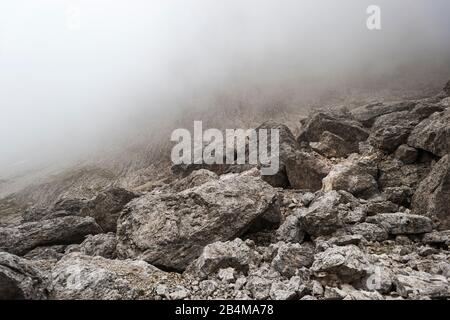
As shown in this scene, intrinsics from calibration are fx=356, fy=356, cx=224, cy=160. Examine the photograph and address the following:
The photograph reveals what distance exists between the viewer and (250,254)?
15023 mm

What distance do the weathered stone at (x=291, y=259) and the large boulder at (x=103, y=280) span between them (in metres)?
4.14

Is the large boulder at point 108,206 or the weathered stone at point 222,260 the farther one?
the large boulder at point 108,206

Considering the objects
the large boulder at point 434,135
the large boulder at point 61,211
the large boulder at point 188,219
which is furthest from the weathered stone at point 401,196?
the large boulder at point 61,211

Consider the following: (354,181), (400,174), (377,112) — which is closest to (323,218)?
(354,181)

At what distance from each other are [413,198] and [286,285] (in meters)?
13.5

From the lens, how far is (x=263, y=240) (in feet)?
62.6

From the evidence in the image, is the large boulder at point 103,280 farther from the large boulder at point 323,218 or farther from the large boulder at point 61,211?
the large boulder at point 61,211

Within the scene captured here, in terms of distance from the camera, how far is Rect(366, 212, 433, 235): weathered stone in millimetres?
17422

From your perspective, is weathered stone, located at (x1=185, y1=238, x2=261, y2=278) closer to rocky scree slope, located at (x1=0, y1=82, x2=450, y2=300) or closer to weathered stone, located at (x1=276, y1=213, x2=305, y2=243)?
rocky scree slope, located at (x1=0, y1=82, x2=450, y2=300)

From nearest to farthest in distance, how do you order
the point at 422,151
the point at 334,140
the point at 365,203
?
the point at 365,203, the point at 422,151, the point at 334,140

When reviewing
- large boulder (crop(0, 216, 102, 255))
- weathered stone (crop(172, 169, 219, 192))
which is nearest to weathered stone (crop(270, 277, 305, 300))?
weathered stone (crop(172, 169, 219, 192))

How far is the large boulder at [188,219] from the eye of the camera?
1670cm
